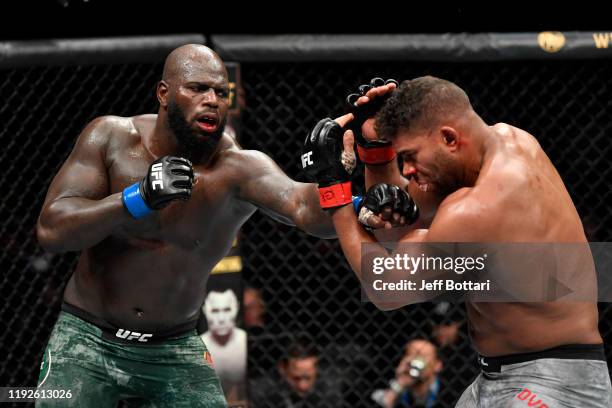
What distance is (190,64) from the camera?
2.47 m

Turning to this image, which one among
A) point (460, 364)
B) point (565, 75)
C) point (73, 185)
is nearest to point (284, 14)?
point (565, 75)

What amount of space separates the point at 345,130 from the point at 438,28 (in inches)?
95.1

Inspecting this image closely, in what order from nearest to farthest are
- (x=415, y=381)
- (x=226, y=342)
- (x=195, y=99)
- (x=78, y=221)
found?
(x=78, y=221) < (x=195, y=99) < (x=226, y=342) < (x=415, y=381)

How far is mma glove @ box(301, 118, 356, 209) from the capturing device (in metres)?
2.21

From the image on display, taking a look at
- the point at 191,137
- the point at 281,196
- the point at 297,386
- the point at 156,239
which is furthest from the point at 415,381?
the point at 191,137

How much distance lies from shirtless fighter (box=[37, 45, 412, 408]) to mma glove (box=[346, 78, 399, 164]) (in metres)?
0.21

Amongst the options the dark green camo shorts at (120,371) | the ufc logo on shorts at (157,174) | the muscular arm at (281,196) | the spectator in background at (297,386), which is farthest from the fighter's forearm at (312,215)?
the spectator in background at (297,386)

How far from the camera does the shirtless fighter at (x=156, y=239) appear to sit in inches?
95.6

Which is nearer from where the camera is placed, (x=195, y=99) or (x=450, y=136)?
(x=450, y=136)

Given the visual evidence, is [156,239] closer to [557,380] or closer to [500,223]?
[500,223]

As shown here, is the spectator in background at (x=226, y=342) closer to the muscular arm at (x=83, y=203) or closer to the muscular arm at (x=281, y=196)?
the muscular arm at (x=281, y=196)

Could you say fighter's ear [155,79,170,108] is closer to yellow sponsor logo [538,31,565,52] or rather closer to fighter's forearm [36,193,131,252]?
fighter's forearm [36,193,131,252]

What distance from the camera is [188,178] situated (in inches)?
A: 87.4

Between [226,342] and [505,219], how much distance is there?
1486mm
